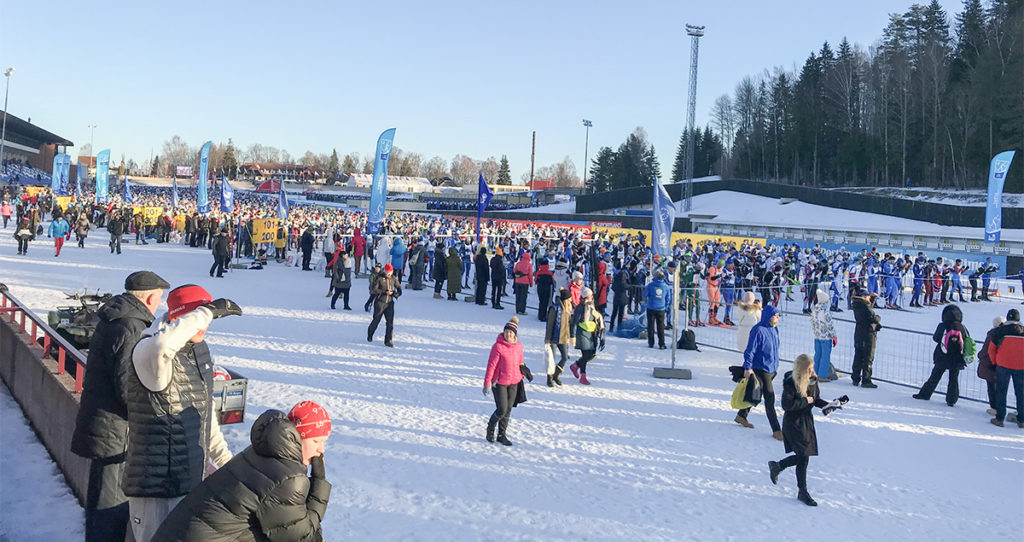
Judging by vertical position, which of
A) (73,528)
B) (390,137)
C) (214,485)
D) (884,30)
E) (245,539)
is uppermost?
(884,30)

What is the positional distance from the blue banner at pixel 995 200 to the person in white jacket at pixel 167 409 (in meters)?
27.1

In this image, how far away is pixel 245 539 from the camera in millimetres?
2527

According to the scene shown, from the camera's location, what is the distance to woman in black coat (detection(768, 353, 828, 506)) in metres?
6.39

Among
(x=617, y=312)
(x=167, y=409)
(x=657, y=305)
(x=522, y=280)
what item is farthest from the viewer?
(x=522, y=280)

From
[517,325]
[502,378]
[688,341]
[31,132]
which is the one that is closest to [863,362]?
[688,341]

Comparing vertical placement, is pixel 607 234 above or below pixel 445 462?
above

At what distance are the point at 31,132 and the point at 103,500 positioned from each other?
9446 centimetres

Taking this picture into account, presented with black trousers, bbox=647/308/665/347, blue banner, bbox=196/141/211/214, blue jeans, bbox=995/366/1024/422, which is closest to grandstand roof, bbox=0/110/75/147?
blue banner, bbox=196/141/211/214

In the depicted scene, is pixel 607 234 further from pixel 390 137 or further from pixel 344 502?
pixel 344 502

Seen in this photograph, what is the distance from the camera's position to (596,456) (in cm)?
737

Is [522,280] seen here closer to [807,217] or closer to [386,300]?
[386,300]

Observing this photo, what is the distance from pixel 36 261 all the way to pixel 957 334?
23320mm

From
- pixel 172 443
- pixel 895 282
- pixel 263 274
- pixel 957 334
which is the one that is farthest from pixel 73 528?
pixel 895 282

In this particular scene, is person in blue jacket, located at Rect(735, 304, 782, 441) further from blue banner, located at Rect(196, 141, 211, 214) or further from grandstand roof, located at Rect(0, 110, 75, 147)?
grandstand roof, located at Rect(0, 110, 75, 147)
